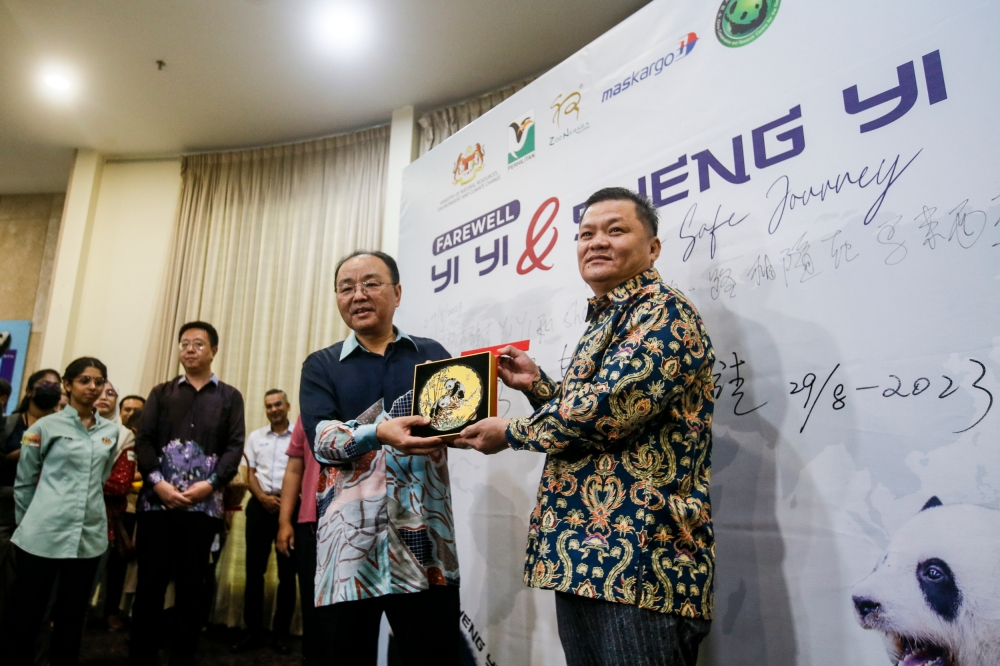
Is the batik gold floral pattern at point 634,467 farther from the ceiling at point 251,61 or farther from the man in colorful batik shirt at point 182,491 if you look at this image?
the ceiling at point 251,61

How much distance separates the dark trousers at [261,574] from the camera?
3055mm

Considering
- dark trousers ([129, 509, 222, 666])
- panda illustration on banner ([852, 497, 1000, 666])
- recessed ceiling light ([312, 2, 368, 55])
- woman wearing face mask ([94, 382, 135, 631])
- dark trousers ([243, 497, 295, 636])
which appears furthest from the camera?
recessed ceiling light ([312, 2, 368, 55])

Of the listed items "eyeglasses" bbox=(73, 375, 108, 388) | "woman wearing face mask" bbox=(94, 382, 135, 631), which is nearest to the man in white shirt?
"woman wearing face mask" bbox=(94, 382, 135, 631)

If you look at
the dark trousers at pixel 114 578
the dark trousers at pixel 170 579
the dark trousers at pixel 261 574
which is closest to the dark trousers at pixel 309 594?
the dark trousers at pixel 170 579

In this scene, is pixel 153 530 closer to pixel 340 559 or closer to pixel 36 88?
pixel 340 559

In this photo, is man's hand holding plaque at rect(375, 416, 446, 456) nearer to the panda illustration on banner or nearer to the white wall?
the panda illustration on banner

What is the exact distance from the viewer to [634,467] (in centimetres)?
104

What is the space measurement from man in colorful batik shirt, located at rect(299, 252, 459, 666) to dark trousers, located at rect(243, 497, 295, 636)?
1.91m

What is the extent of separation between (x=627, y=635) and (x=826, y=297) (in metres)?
0.91

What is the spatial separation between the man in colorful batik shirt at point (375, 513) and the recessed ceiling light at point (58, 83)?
11.7 ft

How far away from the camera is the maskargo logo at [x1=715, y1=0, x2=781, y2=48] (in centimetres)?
165
